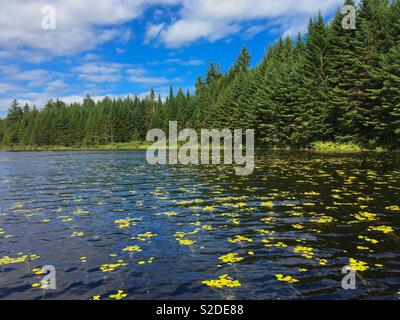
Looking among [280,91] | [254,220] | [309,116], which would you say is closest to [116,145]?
[280,91]

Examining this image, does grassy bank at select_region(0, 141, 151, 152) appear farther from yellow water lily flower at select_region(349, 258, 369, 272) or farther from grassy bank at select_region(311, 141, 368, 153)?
yellow water lily flower at select_region(349, 258, 369, 272)

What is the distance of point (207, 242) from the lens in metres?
12.3

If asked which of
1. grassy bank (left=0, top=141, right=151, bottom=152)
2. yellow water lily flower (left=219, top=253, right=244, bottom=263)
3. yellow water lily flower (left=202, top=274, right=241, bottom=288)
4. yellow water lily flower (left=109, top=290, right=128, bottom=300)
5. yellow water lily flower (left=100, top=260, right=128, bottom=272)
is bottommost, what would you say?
yellow water lily flower (left=109, top=290, right=128, bottom=300)

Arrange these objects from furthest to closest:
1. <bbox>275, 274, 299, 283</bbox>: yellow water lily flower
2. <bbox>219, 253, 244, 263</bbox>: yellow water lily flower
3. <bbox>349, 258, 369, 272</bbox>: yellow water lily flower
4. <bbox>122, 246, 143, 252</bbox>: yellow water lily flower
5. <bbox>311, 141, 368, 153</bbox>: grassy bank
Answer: <bbox>311, 141, 368, 153</bbox>: grassy bank → <bbox>122, 246, 143, 252</bbox>: yellow water lily flower → <bbox>219, 253, 244, 263</bbox>: yellow water lily flower → <bbox>349, 258, 369, 272</bbox>: yellow water lily flower → <bbox>275, 274, 299, 283</bbox>: yellow water lily flower

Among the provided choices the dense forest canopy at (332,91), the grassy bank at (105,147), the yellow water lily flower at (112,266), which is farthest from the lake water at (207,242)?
the grassy bank at (105,147)

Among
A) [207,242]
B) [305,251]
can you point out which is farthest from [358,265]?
[207,242]

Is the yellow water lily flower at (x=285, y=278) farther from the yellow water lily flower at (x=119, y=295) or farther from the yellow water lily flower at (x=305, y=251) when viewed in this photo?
the yellow water lily flower at (x=119, y=295)

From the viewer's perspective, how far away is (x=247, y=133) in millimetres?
86188

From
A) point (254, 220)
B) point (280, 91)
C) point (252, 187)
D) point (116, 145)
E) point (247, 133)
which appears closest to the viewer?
point (254, 220)

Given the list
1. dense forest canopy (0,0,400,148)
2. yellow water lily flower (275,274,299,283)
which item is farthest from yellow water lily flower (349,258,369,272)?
dense forest canopy (0,0,400,148)

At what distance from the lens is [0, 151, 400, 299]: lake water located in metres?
8.75

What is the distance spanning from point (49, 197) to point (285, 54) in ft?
307

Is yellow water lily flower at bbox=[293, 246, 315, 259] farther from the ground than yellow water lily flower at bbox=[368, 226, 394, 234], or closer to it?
closer to it
